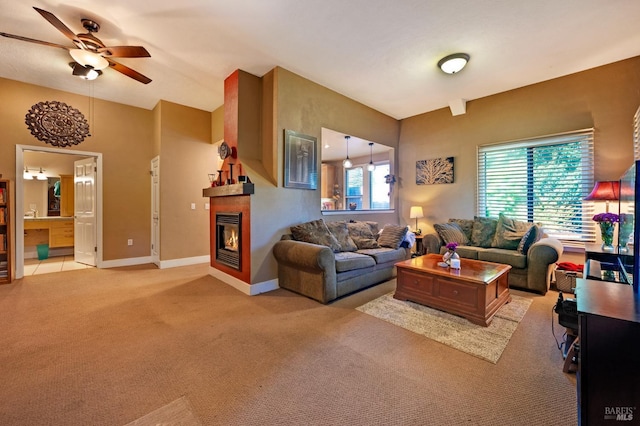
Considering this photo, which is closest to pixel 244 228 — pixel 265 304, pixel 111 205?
pixel 265 304

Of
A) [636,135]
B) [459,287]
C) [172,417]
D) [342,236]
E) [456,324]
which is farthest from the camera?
[342,236]

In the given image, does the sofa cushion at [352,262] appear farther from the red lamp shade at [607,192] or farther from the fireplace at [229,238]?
the red lamp shade at [607,192]

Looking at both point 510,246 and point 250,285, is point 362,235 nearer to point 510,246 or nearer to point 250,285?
point 250,285

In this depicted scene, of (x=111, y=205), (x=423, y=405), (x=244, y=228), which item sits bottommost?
(x=423, y=405)

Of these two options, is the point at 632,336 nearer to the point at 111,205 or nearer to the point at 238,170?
the point at 238,170

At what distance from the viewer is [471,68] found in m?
3.65

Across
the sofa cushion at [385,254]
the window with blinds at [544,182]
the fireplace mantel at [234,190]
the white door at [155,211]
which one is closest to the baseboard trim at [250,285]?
the fireplace mantel at [234,190]

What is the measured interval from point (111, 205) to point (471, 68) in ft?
20.4

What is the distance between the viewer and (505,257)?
140 inches

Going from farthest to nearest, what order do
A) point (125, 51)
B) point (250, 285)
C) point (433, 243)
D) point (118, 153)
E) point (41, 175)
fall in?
point (41, 175) < point (118, 153) < point (433, 243) < point (250, 285) < point (125, 51)

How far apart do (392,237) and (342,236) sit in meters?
0.82

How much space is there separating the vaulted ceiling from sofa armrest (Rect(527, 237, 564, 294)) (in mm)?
2375

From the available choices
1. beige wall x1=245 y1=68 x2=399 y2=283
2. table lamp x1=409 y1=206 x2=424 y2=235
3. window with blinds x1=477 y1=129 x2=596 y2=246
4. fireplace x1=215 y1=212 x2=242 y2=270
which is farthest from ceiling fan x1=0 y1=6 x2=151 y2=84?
window with blinds x1=477 y1=129 x2=596 y2=246

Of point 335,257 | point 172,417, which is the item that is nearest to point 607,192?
point 335,257
